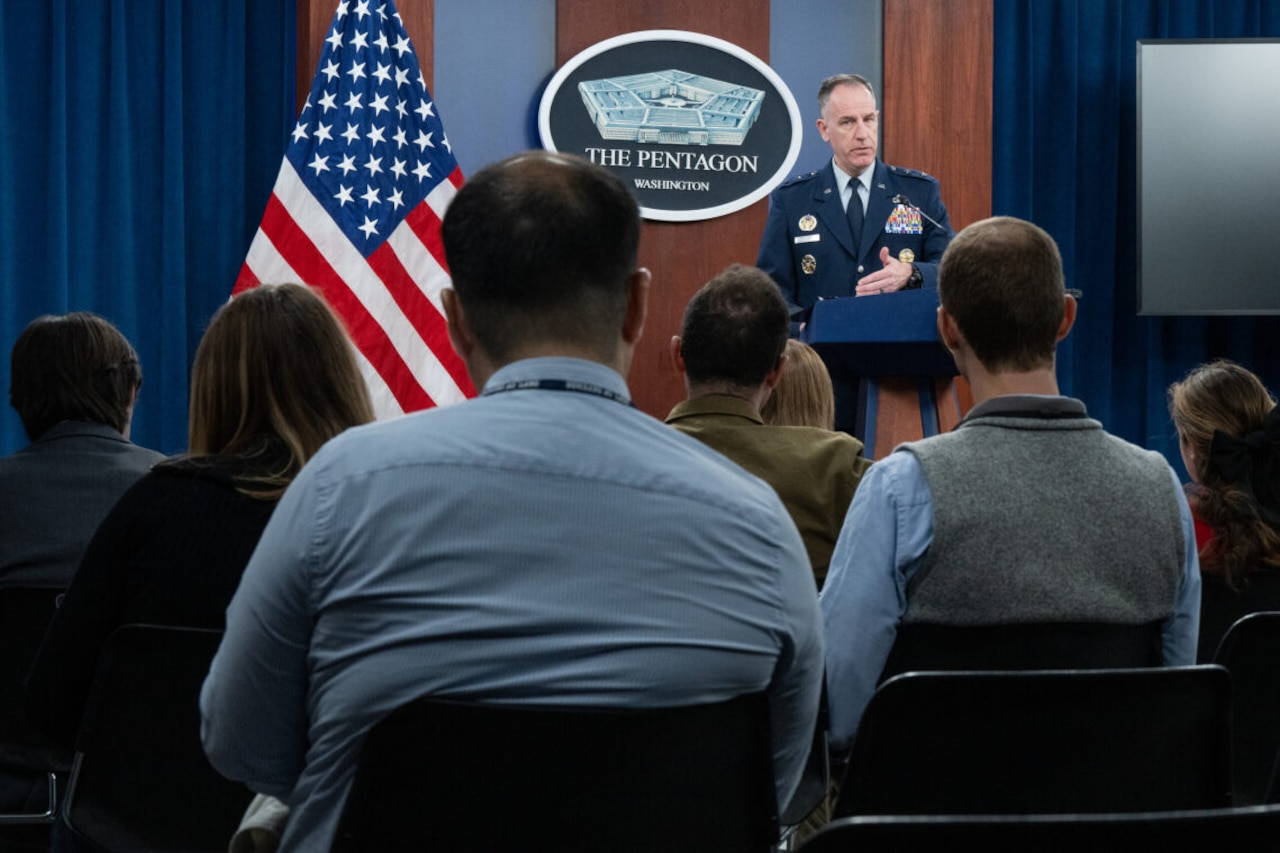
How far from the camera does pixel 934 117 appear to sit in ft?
20.9

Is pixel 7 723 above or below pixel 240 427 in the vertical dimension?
below

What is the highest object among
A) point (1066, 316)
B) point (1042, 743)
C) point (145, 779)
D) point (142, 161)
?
point (142, 161)

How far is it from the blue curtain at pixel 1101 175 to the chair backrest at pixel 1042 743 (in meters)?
5.50

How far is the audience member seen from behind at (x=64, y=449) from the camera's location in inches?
96.3

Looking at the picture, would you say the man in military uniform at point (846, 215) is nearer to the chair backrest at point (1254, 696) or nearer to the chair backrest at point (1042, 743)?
the chair backrest at point (1254, 696)

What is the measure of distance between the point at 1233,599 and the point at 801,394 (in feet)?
Answer: 3.13

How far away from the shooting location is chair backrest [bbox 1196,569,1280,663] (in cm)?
268

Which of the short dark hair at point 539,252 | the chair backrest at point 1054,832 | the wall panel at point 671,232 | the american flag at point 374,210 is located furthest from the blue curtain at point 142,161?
the chair backrest at point 1054,832

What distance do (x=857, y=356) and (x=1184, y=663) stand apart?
7.71 ft

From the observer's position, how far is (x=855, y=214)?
17.6 ft

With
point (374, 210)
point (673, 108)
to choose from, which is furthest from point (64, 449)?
point (673, 108)

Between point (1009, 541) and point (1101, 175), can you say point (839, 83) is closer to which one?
point (1101, 175)

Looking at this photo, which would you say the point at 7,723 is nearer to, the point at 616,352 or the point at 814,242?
the point at 616,352

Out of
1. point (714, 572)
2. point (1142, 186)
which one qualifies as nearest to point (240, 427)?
point (714, 572)
